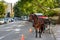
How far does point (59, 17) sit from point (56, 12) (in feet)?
5.72

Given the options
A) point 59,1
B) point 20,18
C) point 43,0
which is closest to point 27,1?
point 43,0

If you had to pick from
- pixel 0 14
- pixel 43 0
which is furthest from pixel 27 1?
pixel 0 14

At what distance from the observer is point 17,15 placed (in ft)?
473

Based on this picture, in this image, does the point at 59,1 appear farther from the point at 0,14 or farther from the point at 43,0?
the point at 0,14

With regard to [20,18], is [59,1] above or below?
above

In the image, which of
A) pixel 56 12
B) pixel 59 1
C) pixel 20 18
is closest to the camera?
pixel 59 1

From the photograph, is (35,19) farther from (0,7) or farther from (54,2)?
(0,7)

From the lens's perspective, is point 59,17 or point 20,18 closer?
point 59,17

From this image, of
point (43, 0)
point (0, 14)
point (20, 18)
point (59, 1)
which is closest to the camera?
point (43, 0)

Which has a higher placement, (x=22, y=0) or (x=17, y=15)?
(x=22, y=0)

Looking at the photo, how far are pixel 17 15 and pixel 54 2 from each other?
288 feet

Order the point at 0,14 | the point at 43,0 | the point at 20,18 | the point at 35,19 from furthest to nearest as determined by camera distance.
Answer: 1. the point at 20,18
2. the point at 0,14
3. the point at 43,0
4. the point at 35,19

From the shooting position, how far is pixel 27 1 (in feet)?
152

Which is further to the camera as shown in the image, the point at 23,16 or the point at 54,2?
→ the point at 23,16
